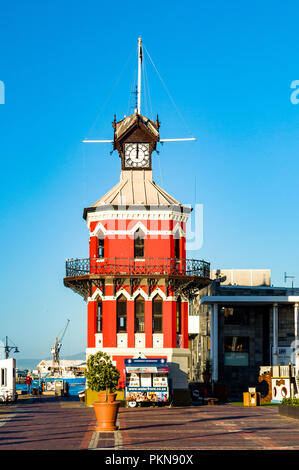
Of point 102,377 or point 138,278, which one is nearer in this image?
point 102,377

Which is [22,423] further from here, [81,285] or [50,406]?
[81,285]

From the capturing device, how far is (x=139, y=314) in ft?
175

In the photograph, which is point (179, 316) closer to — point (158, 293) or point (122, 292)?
point (158, 293)

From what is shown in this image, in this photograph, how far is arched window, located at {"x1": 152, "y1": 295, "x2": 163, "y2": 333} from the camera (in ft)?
175

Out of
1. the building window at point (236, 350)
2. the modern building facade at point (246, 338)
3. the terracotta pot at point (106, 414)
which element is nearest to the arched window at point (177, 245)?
the modern building facade at point (246, 338)

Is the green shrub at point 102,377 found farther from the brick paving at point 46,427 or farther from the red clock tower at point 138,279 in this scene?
the red clock tower at point 138,279

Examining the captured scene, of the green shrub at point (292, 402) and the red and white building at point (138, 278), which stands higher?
the red and white building at point (138, 278)

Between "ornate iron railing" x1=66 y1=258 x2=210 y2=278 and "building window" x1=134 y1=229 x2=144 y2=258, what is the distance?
0.68 meters

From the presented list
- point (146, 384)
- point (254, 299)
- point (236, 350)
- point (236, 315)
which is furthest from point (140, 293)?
point (236, 350)

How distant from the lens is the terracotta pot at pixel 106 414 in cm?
3229

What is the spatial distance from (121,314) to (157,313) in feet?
8.07

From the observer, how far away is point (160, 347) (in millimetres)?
53031

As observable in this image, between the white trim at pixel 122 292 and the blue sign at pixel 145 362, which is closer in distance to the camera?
the blue sign at pixel 145 362
